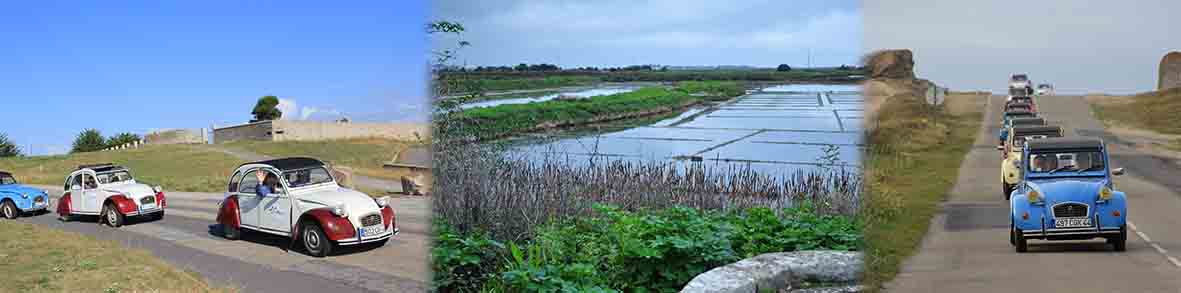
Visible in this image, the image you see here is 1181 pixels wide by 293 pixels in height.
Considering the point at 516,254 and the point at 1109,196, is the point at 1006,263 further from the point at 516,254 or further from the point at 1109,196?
the point at 516,254

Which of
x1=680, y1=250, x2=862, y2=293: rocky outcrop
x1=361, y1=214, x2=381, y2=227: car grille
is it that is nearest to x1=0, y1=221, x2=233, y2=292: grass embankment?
x1=361, y1=214, x2=381, y2=227: car grille

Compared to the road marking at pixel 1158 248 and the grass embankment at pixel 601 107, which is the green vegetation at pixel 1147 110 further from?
the grass embankment at pixel 601 107

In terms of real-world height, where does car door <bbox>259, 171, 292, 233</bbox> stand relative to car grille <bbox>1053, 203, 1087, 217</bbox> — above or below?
above

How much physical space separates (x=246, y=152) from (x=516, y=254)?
2.44m

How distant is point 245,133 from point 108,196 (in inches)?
81.7

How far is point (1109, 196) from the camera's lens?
1200 centimetres

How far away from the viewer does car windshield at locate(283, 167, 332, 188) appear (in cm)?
473

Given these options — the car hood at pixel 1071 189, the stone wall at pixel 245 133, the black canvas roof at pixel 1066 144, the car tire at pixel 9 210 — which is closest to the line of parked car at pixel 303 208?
the stone wall at pixel 245 133

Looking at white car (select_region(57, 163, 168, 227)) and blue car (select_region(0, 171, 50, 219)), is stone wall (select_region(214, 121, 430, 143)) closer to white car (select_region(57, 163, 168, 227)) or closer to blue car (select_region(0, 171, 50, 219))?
white car (select_region(57, 163, 168, 227))

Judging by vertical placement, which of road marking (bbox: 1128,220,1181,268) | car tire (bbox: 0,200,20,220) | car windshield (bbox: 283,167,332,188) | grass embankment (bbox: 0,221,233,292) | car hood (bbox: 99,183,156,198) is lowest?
road marking (bbox: 1128,220,1181,268)

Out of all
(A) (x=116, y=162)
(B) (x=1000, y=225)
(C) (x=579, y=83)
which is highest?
(C) (x=579, y=83)

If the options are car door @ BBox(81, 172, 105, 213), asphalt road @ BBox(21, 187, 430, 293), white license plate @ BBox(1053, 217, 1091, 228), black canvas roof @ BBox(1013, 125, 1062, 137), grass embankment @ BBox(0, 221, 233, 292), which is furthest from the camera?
black canvas roof @ BBox(1013, 125, 1062, 137)

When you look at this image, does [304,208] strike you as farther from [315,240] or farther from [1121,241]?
[1121,241]

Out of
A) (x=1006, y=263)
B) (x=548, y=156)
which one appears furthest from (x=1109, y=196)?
(x=548, y=156)
